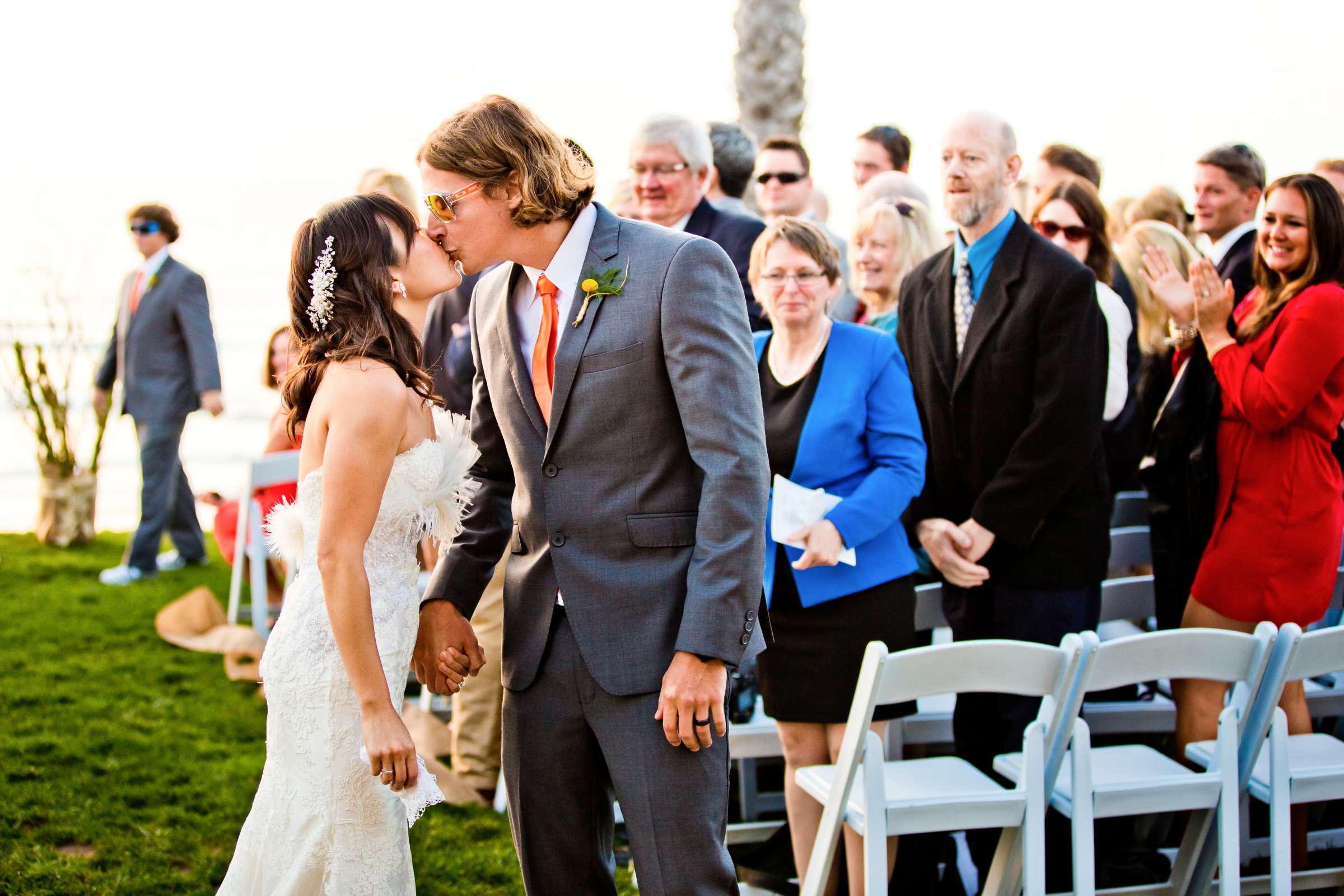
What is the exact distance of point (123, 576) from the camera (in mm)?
8234

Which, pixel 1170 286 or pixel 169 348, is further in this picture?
pixel 169 348

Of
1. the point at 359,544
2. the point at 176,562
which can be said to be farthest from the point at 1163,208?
the point at 176,562

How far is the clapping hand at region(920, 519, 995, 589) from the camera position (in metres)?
3.76

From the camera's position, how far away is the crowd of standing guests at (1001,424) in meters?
3.50

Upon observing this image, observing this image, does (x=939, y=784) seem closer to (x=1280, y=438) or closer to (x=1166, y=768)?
(x=1166, y=768)

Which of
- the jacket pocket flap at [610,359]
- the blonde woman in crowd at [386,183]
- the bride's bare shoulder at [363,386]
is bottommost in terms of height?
the bride's bare shoulder at [363,386]

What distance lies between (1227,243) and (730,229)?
1.99 meters

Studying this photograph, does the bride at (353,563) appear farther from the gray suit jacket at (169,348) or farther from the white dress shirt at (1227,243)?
the gray suit jacket at (169,348)

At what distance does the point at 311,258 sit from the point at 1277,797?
2.76 meters

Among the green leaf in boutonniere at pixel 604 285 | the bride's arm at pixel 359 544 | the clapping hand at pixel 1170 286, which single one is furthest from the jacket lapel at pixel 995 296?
the bride's arm at pixel 359 544

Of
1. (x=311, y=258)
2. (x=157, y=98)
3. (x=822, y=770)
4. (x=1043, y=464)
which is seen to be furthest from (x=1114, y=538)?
(x=157, y=98)

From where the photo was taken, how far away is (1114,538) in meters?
4.65

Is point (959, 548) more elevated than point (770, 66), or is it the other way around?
point (770, 66)

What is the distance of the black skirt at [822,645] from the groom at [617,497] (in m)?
1.13
